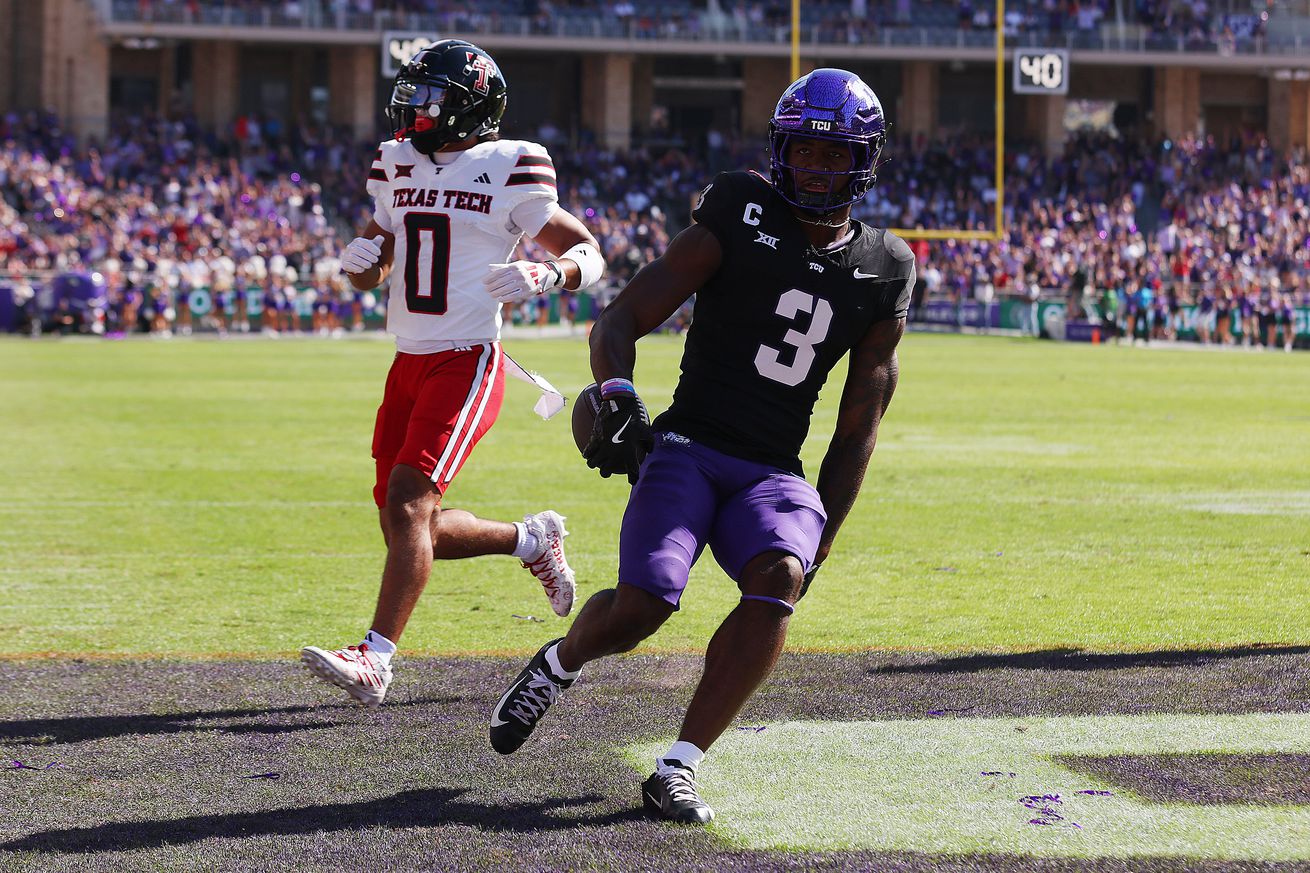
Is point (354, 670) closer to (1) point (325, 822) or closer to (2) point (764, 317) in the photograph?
(1) point (325, 822)

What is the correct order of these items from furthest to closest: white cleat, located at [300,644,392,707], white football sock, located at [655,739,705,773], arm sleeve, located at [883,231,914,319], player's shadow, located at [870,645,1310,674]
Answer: player's shadow, located at [870,645,1310,674], white cleat, located at [300,644,392,707], arm sleeve, located at [883,231,914,319], white football sock, located at [655,739,705,773]

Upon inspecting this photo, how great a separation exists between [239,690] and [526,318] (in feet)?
110

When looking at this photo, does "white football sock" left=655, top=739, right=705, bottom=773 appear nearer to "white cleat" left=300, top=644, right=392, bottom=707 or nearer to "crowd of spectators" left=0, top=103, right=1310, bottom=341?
"white cleat" left=300, top=644, right=392, bottom=707

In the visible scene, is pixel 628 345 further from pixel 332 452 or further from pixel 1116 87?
pixel 1116 87

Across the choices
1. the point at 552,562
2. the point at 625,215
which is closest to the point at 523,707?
the point at 552,562

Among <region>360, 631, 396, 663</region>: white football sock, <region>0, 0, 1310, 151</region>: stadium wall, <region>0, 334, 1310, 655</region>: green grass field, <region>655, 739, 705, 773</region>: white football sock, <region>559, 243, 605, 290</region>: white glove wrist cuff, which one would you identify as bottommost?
<region>0, 334, 1310, 655</region>: green grass field

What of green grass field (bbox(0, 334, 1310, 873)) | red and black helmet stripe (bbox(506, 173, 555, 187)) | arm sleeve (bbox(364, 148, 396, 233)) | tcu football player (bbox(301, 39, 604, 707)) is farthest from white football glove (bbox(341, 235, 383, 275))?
green grass field (bbox(0, 334, 1310, 873))

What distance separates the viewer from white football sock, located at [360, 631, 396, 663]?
5.07 meters

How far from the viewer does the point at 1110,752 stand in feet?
15.4

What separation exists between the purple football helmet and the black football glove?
0.74 metres

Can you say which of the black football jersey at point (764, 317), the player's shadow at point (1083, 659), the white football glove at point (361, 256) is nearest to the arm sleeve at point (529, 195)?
the white football glove at point (361, 256)

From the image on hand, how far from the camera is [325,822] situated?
4074 mm

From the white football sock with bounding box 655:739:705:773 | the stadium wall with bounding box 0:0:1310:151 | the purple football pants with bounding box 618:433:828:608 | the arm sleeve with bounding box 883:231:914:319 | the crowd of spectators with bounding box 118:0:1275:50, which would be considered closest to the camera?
the white football sock with bounding box 655:739:705:773

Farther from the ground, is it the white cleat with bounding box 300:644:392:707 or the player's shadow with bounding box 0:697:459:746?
the white cleat with bounding box 300:644:392:707
